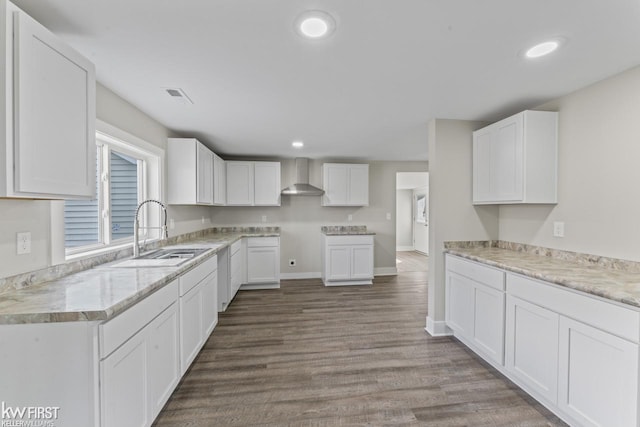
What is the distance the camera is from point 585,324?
1.51 metres

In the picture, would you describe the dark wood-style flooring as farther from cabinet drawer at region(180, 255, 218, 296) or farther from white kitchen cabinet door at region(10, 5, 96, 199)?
white kitchen cabinet door at region(10, 5, 96, 199)

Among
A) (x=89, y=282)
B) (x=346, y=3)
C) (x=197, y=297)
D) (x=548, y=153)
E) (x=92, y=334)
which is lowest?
(x=197, y=297)

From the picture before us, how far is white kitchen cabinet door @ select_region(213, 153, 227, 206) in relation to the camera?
4.02 meters

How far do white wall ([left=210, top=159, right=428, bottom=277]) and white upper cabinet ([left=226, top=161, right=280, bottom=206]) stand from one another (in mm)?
378

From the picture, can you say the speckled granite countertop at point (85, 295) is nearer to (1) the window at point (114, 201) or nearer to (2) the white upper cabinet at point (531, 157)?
(1) the window at point (114, 201)

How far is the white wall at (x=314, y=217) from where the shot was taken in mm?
5133

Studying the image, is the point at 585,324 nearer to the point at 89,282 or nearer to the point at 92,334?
the point at 92,334

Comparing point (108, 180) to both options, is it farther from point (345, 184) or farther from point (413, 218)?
point (413, 218)

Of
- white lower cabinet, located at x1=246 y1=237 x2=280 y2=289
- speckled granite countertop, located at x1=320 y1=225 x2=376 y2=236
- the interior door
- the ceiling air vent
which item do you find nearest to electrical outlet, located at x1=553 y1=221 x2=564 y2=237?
speckled granite countertop, located at x1=320 y1=225 x2=376 y2=236

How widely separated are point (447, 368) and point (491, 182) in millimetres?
1796

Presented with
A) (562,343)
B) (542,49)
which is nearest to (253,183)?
(542,49)

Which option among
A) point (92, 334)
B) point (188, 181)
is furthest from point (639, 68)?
point (188, 181)

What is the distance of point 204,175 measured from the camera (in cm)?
351

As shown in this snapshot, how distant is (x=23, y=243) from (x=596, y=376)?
3235 mm
